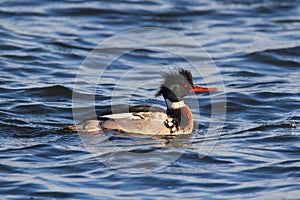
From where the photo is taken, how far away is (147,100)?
13.4m

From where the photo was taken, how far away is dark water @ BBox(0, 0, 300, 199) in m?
9.33

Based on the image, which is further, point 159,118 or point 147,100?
point 147,100

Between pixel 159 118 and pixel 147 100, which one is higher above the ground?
pixel 147 100

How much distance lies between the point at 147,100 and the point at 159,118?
2.33m

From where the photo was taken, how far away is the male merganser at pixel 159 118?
11.1 m

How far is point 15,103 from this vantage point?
12992 millimetres

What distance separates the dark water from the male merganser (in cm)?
16

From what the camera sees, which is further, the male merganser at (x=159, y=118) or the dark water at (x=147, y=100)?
the male merganser at (x=159, y=118)

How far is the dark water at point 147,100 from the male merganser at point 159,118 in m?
0.16

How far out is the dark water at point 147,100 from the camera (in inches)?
367

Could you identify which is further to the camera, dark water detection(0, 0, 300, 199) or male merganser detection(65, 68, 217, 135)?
male merganser detection(65, 68, 217, 135)

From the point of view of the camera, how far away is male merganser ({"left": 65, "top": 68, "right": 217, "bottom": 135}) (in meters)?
11.1

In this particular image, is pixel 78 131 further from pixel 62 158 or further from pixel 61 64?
pixel 61 64

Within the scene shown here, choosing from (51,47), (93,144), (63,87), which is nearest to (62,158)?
(93,144)
